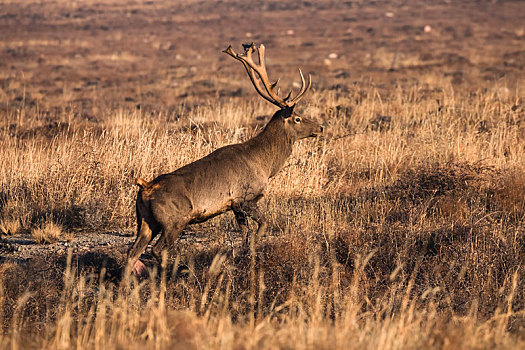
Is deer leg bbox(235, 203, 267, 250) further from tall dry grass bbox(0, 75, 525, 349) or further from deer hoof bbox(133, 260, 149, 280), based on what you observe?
deer hoof bbox(133, 260, 149, 280)

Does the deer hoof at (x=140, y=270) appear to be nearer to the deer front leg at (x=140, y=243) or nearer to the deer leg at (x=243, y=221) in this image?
the deer front leg at (x=140, y=243)

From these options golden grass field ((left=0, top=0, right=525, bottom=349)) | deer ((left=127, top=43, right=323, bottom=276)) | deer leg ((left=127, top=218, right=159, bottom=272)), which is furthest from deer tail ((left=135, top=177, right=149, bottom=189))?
golden grass field ((left=0, top=0, right=525, bottom=349))

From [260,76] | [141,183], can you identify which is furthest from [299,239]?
[260,76]

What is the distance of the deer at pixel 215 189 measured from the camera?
6.82m

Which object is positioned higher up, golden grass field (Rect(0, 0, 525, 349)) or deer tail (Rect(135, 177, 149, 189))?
deer tail (Rect(135, 177, 149, 189))

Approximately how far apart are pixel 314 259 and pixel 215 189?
132 cm

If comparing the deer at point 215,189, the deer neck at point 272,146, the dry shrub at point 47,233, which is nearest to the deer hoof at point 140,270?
the deer at point 215,189

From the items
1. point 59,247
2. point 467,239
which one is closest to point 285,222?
point 467,239

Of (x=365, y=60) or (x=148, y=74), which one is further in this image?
(x=365, y=60)

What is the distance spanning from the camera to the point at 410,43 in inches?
1745

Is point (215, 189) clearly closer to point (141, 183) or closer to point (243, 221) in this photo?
point (243, 221)

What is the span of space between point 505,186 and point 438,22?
52.4 m

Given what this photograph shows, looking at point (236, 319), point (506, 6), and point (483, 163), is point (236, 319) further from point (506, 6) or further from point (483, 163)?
point (506, 6)

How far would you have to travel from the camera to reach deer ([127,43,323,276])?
6820 millimetres
